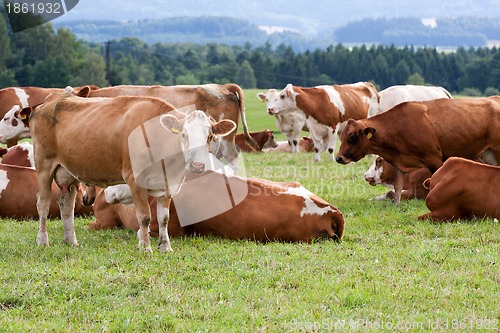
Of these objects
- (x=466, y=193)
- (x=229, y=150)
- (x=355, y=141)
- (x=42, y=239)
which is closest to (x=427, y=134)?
(x=355, y=141)

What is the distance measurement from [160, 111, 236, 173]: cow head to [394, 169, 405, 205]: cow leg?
4757mm

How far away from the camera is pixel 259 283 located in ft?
22.8

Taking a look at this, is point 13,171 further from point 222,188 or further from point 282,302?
point 282,302

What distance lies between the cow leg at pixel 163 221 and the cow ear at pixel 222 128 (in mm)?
859

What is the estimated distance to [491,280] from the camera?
274 inches

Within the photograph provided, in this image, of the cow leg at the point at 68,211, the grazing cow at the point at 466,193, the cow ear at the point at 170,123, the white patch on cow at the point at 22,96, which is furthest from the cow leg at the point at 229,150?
the white patch on cow at the point at 22,96

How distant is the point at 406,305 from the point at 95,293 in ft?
8.28

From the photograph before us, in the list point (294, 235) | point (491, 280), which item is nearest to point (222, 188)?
point (294, 235)

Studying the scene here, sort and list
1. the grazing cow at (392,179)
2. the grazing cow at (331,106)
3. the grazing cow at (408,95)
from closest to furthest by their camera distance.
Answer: the grazing cow at (392,179), the grazing cow at (408,95), the grazing cow at (331,106)

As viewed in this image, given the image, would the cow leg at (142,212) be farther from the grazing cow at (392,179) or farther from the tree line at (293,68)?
the tree line at (293,68)

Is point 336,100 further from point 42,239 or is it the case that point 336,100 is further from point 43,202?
point 42,239

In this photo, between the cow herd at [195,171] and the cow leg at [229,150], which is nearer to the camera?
the cow herd at [195,171]

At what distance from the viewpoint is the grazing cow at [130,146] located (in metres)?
8.17

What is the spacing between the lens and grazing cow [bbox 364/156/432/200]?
12.6 metres
